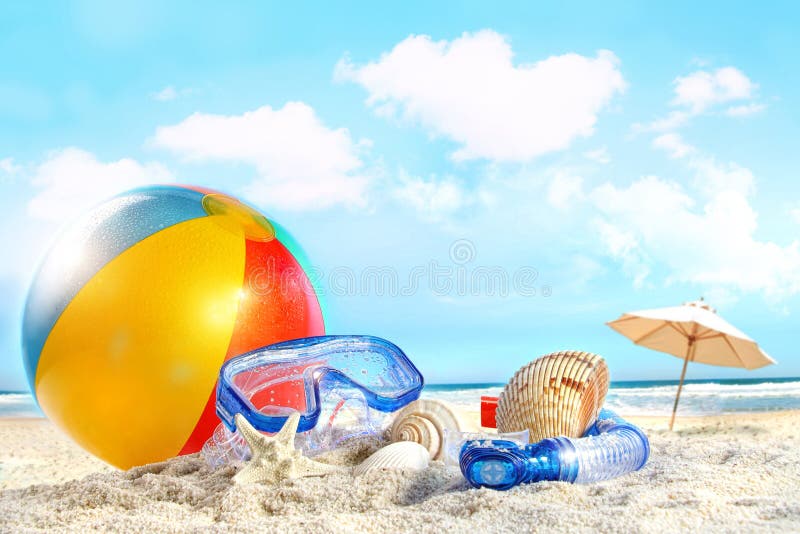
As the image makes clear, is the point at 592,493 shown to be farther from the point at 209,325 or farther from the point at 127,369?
the point at 127,369

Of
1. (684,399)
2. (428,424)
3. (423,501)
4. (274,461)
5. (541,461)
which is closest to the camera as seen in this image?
(423,501)

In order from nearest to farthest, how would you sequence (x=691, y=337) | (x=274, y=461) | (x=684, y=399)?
1. (x=274, y=461)
2. (x=691, y=337)
3. (x=684, y=399)

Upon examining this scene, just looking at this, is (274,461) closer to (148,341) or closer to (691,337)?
(148,341)

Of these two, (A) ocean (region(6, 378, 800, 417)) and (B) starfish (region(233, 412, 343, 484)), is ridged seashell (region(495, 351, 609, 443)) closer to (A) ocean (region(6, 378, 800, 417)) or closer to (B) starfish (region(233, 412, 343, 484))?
(B) starfish (region(233, 412, 343, 484))

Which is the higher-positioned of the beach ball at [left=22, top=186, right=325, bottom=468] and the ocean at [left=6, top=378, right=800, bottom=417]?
the beach ball at [left=22, top=186, right=325, bottom=468]

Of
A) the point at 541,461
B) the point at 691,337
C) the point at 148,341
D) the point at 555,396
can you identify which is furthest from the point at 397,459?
the point at 691,337

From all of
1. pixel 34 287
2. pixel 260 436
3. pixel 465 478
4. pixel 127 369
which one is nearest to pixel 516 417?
pixel 465 478

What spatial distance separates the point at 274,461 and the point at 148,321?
1.48 meters

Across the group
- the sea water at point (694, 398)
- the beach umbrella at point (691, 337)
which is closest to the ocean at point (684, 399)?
the sea water at point (694, 398)

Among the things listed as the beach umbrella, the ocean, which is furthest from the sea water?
the beach umbrella

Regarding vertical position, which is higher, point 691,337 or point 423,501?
point 691,337

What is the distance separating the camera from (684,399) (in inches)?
663

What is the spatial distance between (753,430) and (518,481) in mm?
6523

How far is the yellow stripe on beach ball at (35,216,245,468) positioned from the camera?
4.04 meters
